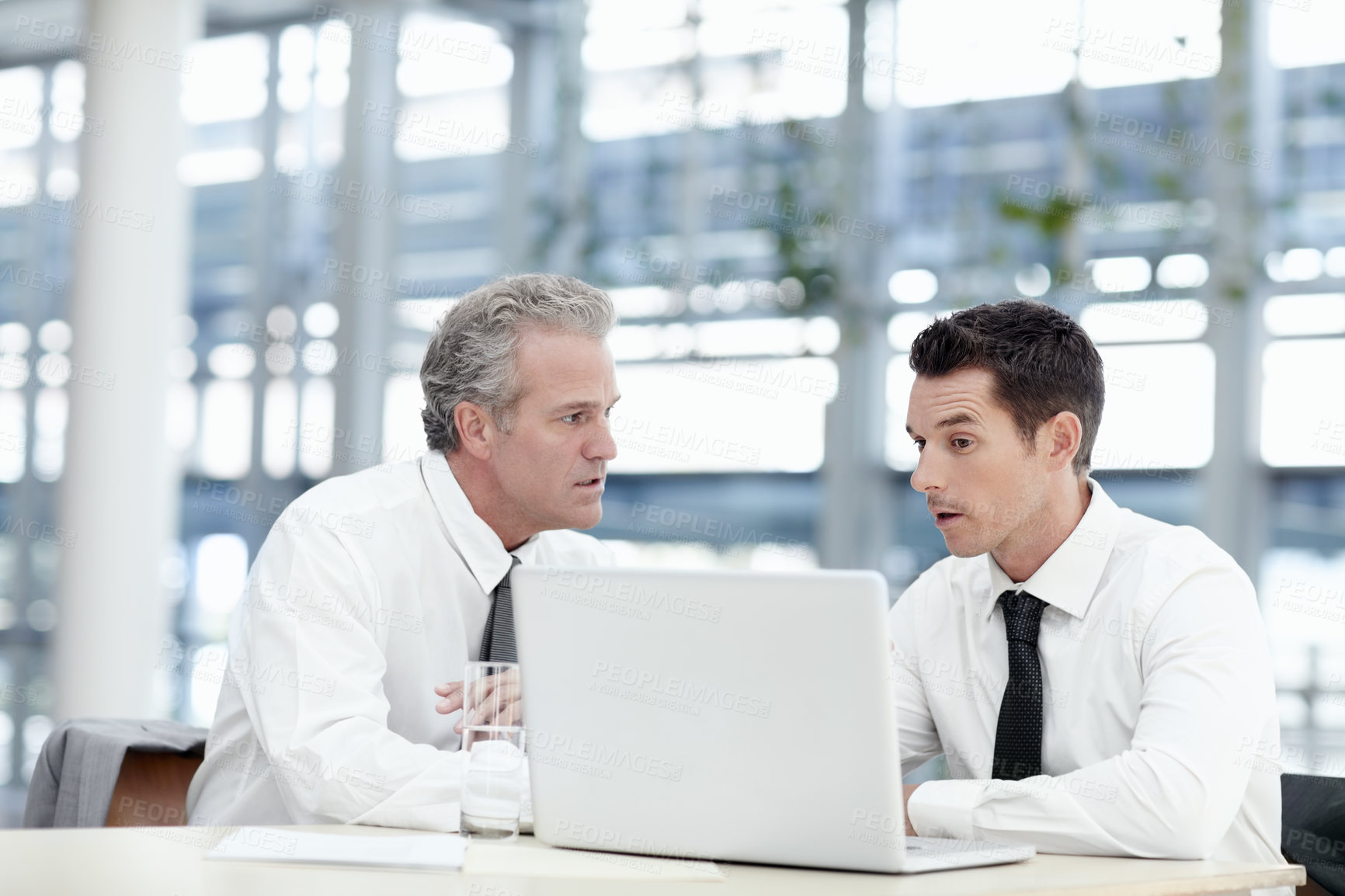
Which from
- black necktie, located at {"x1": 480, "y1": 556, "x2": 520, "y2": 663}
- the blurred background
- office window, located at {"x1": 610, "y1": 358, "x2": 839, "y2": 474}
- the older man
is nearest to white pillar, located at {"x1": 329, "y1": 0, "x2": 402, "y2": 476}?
the blurred background

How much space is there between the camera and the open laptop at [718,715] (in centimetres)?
124

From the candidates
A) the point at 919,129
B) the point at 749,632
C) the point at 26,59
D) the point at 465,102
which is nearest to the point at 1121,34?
the point at 919,129

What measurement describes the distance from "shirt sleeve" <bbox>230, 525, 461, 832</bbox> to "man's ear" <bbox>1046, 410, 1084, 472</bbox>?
95 cm

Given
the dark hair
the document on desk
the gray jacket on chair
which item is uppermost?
the dark hair

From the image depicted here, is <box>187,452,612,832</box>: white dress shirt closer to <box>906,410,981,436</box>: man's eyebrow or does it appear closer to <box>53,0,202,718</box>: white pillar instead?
<box>906,410,981,436</box>: man's eyebrow

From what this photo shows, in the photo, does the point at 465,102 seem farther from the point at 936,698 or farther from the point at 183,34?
the point at 936,698

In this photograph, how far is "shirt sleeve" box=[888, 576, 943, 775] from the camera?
6.82 ft

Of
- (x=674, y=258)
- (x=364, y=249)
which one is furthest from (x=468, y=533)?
(x=364, y=249)

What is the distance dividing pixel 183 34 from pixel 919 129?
2407mm

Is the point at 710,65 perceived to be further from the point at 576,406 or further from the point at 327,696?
the point at 327,696

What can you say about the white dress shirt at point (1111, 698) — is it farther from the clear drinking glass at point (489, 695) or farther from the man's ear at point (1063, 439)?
the clear drinking glass at point (489, 695)

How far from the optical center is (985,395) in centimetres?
195

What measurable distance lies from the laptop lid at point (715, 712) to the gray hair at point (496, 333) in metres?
0.92

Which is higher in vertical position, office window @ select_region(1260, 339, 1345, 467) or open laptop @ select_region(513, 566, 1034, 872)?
office window @ select_region(1260, 339, 1345, 467)
